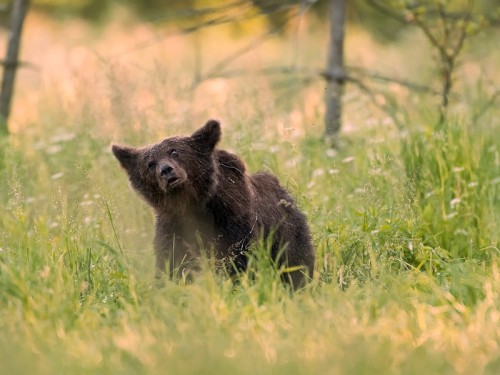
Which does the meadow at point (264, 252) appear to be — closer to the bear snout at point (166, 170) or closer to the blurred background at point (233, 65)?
the blurred background at point (233, 65)

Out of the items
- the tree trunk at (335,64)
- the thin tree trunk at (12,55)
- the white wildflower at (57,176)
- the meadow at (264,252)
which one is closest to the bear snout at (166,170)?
the meadow at (264,252)

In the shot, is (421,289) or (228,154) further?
(228,154)

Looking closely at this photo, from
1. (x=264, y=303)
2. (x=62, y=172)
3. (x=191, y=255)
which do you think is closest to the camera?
(x=264, y=303)

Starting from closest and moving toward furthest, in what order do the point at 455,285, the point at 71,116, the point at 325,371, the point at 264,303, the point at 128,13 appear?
the point at 325,371 < the point at 264,303 < the point at 455,285 < the point at 71,116 < the point at 128,13

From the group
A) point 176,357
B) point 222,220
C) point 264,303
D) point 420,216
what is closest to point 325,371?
point 176,357

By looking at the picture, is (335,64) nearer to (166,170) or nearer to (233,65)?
(166,170)

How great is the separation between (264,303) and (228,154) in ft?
4.27

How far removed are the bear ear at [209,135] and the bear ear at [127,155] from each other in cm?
36

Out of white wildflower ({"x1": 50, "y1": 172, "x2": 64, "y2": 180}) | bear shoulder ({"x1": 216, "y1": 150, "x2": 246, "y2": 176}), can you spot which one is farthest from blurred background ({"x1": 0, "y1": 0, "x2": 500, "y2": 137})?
white wildflower ({"x1": 50, "y1": 172, "x2": 64, "y2": 180})

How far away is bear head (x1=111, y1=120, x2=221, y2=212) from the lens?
5.33 meters

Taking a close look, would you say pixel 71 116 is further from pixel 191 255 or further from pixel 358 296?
pixel 358 296

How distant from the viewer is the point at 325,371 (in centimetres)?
342

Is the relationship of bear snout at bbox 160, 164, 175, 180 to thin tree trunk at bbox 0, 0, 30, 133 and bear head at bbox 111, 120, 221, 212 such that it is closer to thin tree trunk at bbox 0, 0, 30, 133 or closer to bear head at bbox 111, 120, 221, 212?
bear head at bbox 111, 120, 221, 212

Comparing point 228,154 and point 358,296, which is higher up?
point 228,154
